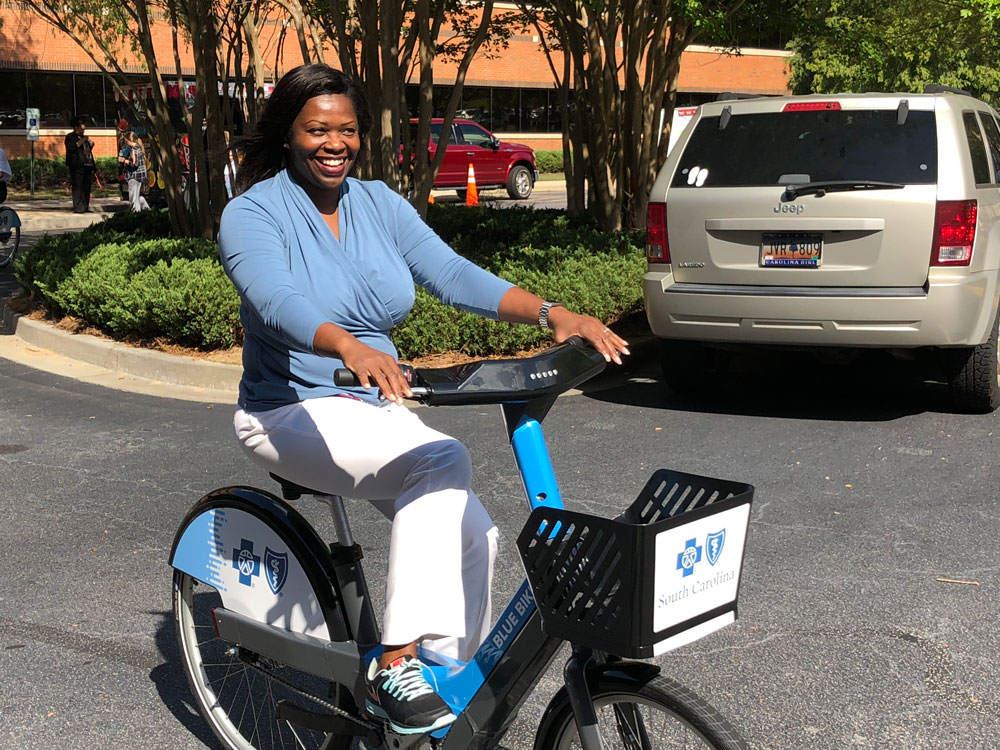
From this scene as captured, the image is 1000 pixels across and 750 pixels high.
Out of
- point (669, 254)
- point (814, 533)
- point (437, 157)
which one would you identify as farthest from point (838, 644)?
point (437, 157)

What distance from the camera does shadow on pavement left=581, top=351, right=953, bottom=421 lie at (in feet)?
25.2

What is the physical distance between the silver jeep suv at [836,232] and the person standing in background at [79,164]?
19.4m

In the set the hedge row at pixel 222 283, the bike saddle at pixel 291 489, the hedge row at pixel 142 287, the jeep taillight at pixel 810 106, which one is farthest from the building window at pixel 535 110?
the bike saddle at pixel 291 489

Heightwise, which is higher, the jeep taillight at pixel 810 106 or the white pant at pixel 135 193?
the jeep taillight at pixel 810 106

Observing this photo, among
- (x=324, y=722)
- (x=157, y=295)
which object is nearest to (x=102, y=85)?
(x=157, y=295)

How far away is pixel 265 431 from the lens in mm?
Answer: 3037

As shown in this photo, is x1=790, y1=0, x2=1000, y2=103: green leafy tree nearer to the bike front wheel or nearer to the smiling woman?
the smiling woman

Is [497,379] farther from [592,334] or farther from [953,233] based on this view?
[953,233]

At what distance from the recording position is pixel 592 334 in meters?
2.78

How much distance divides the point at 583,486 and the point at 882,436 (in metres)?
2.01

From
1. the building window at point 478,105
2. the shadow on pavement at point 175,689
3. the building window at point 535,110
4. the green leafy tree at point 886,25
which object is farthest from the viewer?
the building window at point 535,110

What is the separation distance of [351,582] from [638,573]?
3.65 feet

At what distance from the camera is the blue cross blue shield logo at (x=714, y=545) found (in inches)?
91.6

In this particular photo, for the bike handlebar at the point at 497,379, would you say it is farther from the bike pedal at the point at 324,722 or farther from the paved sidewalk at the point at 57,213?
the paved sidewalk at the point at 57,213
